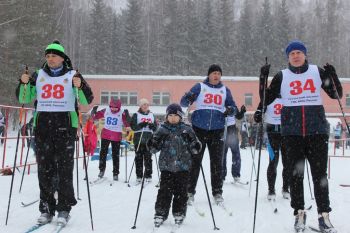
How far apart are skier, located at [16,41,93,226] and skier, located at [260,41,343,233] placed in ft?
7.32

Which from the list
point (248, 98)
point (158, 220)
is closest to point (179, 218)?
point (158, 220)

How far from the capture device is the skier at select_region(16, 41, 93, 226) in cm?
467

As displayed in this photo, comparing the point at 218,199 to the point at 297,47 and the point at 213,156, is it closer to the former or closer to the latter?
the point at 213,156

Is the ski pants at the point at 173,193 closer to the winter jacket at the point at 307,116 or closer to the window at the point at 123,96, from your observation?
the winter jacket at the point at 307,116

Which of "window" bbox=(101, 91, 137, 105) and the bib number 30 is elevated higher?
"window" bbox=(101, 91, 137, 105)

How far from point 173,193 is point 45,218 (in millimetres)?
1473

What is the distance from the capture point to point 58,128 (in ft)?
15.3

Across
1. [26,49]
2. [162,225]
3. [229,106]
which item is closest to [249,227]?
[162,225]

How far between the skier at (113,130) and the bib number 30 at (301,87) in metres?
5.30

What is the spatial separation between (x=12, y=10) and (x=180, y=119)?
1070 inches

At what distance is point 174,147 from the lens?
5043 mm

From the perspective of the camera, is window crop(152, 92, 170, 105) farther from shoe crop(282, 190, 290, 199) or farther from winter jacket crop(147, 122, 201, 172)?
winter jacket crop(147, 122, 201, 172)

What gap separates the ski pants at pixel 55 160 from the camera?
4668mm

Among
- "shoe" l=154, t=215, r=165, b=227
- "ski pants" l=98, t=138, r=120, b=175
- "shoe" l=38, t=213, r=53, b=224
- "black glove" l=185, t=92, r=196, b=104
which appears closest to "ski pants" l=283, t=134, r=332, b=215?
"shoe" l=154, t=215, r=165, b=227
